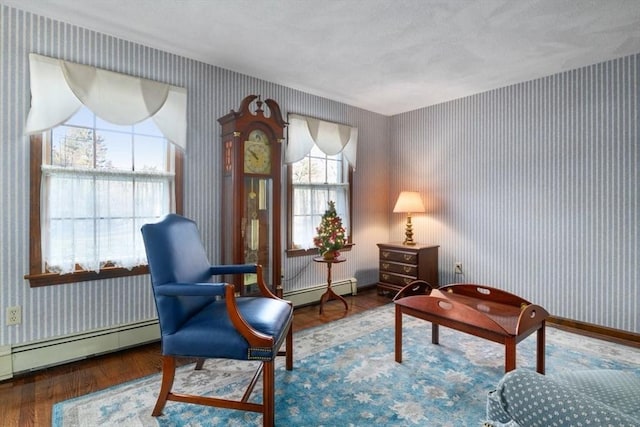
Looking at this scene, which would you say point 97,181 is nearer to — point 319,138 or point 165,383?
point 165,383

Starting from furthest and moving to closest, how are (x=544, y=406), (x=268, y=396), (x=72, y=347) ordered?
1. (x=72, y=347)
2. (x=268, y=396)
3. (x=544, y=406)

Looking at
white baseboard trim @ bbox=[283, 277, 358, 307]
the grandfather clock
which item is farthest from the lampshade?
the grandfather clock

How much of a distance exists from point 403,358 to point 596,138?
2622mm

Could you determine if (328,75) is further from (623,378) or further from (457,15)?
(623,378)

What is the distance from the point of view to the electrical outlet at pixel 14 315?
7.13 ft

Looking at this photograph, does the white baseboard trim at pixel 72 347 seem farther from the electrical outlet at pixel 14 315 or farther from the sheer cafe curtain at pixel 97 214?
the sheer cafe curtain at pixel 97 214

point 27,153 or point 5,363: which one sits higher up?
point 27,153

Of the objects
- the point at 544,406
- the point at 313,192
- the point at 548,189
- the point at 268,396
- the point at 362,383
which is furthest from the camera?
the point at 313,192

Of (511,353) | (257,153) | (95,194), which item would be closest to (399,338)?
(511,353)

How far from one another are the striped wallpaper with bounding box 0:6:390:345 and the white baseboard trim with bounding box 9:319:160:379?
0.05 meters

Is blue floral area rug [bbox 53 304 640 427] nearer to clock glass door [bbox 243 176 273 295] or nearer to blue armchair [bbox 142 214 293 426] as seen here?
blue armchair [bbox 142 214 293 426]

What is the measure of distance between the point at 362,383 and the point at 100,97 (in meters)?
2.68

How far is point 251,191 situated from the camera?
9.59 feet

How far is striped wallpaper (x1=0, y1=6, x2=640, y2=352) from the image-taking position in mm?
2217
